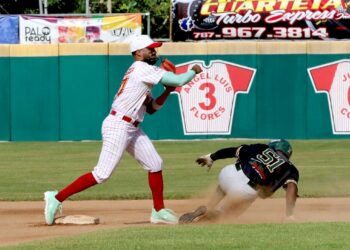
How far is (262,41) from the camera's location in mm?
22578

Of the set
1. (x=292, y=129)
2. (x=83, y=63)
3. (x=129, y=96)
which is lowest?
(x=292, y=129)

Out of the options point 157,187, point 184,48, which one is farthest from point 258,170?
point 184,48

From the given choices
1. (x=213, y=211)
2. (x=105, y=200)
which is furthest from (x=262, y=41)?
(x=213, y=211)

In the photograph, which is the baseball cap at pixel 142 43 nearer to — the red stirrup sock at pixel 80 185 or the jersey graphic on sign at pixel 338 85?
the red stirrup sock at pixel 80 185

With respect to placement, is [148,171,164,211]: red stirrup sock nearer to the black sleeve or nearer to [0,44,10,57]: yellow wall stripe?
the black sleeve

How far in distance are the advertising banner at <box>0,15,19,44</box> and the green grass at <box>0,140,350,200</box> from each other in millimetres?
3355

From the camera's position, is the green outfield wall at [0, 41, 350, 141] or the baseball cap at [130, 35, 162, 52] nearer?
the baseball cap at [130, 35, 162, 52]

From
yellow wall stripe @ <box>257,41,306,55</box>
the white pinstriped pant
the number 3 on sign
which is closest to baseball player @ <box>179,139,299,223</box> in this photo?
the white pinstriped pant

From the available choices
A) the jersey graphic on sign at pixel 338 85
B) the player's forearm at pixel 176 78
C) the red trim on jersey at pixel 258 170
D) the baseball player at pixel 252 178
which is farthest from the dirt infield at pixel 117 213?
the jersey graphic on sign at pixel 338 85

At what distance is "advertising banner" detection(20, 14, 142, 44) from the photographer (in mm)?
24484

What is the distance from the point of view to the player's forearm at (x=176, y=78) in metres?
9.05

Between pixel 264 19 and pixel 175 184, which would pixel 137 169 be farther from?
pixel 264 19

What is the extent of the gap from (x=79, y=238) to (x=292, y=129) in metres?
14.5

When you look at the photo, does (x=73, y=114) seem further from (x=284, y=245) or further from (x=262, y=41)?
(x=284, y=245)
